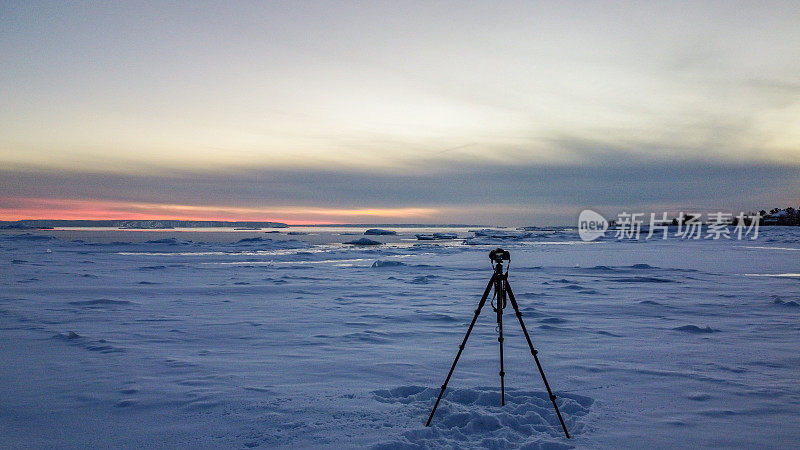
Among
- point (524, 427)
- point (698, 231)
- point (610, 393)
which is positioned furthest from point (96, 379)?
point (698, 231)

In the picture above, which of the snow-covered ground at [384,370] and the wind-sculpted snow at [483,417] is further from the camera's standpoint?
the snow-covered ground at [384,370]

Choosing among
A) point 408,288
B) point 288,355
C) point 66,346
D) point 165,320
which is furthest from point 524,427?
point 408,288

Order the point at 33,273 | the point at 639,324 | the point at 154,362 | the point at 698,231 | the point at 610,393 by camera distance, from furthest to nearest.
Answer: the point at 698,231 → the point at 33,273 → the point at 639,324 → the point at 154,362 → the point at 610,393

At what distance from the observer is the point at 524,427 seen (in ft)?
14.0

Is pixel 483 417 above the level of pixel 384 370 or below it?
above

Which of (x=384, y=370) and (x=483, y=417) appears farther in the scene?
(x=384, y=370)

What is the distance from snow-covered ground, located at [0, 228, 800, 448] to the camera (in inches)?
163

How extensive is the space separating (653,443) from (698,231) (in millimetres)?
69000

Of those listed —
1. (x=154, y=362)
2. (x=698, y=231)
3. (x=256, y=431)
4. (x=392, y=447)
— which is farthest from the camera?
(x=698, y=231)

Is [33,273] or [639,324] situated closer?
[639,324]

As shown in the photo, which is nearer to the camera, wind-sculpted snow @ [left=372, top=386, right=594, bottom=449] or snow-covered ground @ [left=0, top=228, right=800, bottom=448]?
wind-sculpted snow @ [left=372, top=386, right=594, bottom=449]

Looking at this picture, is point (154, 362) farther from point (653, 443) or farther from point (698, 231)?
point (698, 231)

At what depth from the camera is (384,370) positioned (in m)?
5.97

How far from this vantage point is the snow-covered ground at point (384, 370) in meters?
4.14
